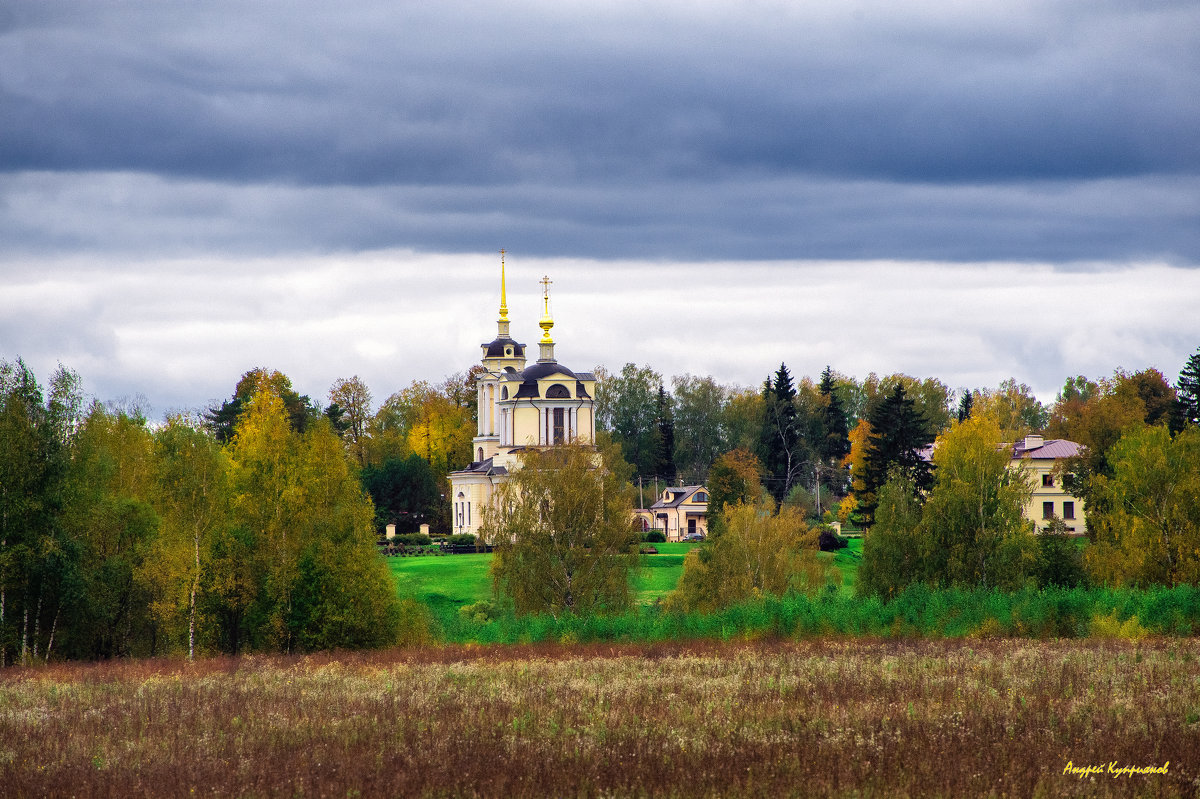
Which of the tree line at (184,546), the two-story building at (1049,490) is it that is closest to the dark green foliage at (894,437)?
the two-story building at (1049,490)

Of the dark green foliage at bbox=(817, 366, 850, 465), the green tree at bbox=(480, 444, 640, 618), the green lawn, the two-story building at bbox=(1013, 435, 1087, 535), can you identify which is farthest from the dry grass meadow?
the dark green foliage at bbox=(817, 366, 850, 465)

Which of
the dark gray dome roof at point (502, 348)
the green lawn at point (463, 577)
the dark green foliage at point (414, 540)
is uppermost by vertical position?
the dark gray dome roof at point (502, 348)

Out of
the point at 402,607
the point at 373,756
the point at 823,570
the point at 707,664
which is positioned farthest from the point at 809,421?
the point at 373,756

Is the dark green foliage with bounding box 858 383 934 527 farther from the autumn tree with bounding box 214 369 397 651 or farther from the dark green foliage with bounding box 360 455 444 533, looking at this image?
the autumn tree with bounding box 214 369 397 651

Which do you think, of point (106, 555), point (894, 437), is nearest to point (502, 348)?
point (894, 437)

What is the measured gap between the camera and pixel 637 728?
18.6 meters

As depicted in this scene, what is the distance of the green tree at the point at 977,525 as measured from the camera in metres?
48.5

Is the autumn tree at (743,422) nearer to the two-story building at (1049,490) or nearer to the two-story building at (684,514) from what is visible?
the two-story building at (684,514)

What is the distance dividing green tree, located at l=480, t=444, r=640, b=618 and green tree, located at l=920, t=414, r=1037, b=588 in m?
11.8

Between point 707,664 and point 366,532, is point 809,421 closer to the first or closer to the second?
point 366,532

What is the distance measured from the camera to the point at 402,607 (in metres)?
41.1

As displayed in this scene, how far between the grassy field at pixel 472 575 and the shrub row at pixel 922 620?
22.3 meters

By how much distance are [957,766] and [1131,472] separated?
1499 inches

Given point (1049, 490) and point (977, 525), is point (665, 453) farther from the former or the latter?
point (977, 525)
